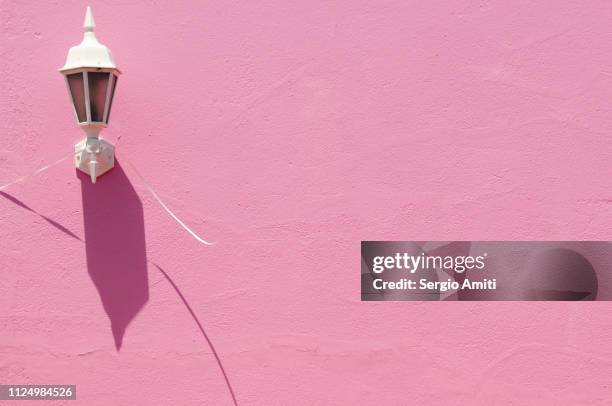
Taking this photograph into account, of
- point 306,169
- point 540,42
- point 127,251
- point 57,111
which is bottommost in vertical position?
point 127,251

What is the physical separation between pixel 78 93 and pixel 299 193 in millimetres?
1010

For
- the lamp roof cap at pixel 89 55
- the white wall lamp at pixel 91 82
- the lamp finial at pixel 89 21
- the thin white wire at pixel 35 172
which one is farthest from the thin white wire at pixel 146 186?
the lamp finial at pixel 89 21

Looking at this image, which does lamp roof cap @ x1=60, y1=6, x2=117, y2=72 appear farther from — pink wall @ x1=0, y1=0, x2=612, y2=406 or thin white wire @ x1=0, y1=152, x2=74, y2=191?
thin white wire @ x1=0, y1=152, x2=74, y2=191

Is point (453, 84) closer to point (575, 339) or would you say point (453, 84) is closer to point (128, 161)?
point (575, 339)

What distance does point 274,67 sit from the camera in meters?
3.34

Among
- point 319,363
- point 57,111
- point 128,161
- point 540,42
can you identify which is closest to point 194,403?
point 319,363

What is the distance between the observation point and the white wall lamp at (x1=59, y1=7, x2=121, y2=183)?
10.1ft

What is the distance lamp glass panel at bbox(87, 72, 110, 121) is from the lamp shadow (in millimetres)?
282

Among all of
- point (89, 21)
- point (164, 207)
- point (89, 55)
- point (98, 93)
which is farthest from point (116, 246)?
point (89, 21)

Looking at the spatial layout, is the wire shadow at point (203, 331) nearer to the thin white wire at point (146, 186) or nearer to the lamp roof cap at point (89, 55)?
the thin white wire at point (146, 186)

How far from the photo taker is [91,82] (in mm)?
3098

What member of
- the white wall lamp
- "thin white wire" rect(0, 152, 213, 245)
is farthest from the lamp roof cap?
"thin white wire" rect(0, 152, 213, 245)

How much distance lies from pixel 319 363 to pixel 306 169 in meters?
0.84

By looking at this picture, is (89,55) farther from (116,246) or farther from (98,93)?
(116,246)
